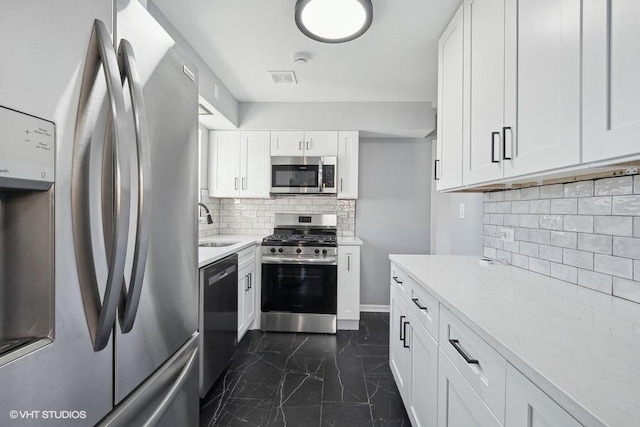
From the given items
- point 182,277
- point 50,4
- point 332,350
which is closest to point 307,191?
point 332,350

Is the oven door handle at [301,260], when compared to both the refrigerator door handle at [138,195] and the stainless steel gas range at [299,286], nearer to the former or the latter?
the stainless steel gas range at [299,286]

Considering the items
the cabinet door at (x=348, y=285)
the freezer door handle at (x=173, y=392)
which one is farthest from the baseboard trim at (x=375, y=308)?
the freezer door handle at (x=173, y=392)

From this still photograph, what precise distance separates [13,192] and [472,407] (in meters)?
1.25

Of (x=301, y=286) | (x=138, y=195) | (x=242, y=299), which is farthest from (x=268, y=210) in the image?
(x=138, y=195)

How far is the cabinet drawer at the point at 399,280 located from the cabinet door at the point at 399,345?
45 millimetres

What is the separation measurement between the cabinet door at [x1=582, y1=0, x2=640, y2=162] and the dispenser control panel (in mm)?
1286

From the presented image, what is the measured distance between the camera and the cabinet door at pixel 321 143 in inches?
130

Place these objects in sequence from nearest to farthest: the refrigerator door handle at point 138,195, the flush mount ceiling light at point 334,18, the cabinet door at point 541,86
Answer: the refrigerator door handle at point 138,195 → the cabinet door at point 541,86 → the flush mount ceiling light at point 334,18

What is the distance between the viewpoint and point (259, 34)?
2.05 m

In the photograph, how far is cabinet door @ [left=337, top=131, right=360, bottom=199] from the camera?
130 inches

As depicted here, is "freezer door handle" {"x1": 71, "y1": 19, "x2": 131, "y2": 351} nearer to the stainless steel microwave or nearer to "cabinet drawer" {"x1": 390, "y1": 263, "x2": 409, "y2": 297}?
"cabinet drawer" {"x1": 390, "y1": 263, "x2": 409, "y2": 297}

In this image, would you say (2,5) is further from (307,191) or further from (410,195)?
(410,195)

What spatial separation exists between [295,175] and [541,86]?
2.45 metres

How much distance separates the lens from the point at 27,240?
531 millimetres
